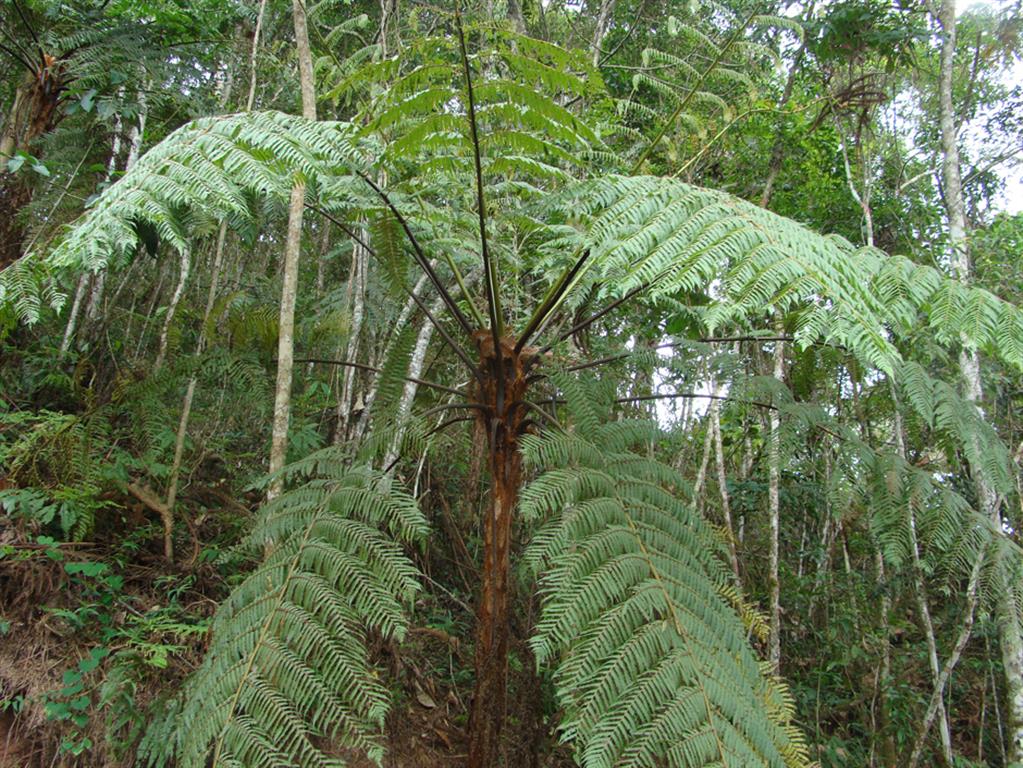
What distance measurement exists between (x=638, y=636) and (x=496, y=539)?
1.92 feet

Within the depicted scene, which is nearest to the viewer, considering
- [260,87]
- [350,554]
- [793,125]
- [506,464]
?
[350,554]

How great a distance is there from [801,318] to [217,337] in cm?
246

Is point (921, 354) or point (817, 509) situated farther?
point (817, 509)

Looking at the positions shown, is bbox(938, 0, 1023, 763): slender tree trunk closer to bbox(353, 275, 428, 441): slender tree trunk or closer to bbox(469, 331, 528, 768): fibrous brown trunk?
bbox(469, 331, 528, 768): fibrous brown trunk

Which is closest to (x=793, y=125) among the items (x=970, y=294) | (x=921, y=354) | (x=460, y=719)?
(x=921, y=354)

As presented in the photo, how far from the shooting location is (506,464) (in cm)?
207

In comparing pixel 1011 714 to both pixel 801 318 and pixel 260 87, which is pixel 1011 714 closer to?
pixel 801 318

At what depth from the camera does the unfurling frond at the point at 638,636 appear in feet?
4.51

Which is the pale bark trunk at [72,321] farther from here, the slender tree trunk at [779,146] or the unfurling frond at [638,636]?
the slender tree trunk at [779,146]

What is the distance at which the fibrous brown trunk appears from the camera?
191cm

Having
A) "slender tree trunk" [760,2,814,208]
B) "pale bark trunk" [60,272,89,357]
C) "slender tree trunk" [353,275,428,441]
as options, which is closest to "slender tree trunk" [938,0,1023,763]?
"slender tree trunk" [760,2,814,208]

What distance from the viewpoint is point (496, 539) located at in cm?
197

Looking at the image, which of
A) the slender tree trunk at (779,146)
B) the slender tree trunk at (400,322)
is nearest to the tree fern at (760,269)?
the slender tree trunk at (400,322)

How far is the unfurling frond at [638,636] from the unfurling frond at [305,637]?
415mm
